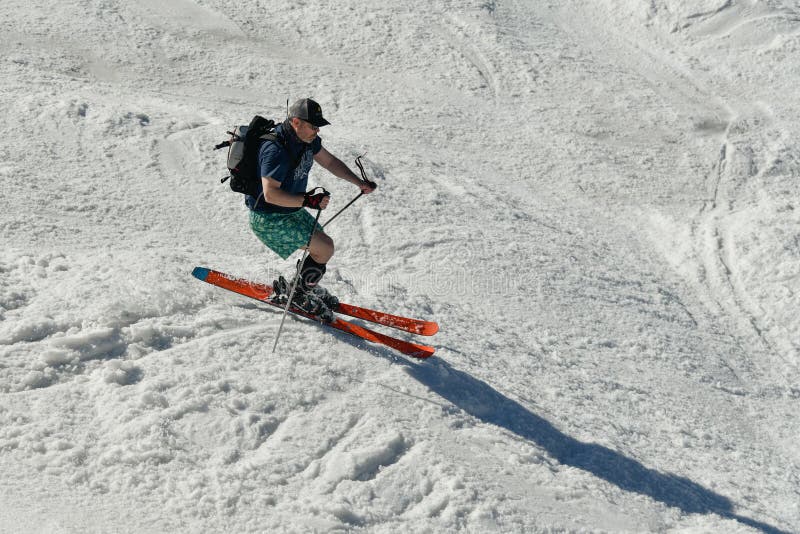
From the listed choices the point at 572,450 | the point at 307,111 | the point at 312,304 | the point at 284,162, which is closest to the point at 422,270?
the point at 312,304

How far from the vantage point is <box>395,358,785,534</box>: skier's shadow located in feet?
19.3

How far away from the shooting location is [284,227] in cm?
630

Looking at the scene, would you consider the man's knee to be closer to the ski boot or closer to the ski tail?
the ski boot

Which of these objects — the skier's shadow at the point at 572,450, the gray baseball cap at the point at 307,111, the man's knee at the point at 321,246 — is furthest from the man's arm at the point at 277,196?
the skier's shadow at the point at 572,450

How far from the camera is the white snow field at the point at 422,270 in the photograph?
16.8 ft

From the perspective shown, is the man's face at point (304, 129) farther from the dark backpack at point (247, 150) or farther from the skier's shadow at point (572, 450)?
the skier's shadow at point (572, 450)

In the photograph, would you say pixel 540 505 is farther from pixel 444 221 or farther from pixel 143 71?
pixel 143 71

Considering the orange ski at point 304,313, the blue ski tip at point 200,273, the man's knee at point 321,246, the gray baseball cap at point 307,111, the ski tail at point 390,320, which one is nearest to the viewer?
the gray baseball cap at point 307,111

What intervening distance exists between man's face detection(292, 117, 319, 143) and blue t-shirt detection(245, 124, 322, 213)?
54 millimetres

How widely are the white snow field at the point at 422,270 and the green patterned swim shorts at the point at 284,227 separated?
2.43 feet

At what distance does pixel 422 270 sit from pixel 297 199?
10.1 feet

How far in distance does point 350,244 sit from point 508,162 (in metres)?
3.87

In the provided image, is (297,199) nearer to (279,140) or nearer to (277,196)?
(277,196)

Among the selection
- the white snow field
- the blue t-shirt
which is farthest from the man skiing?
the white snow field
